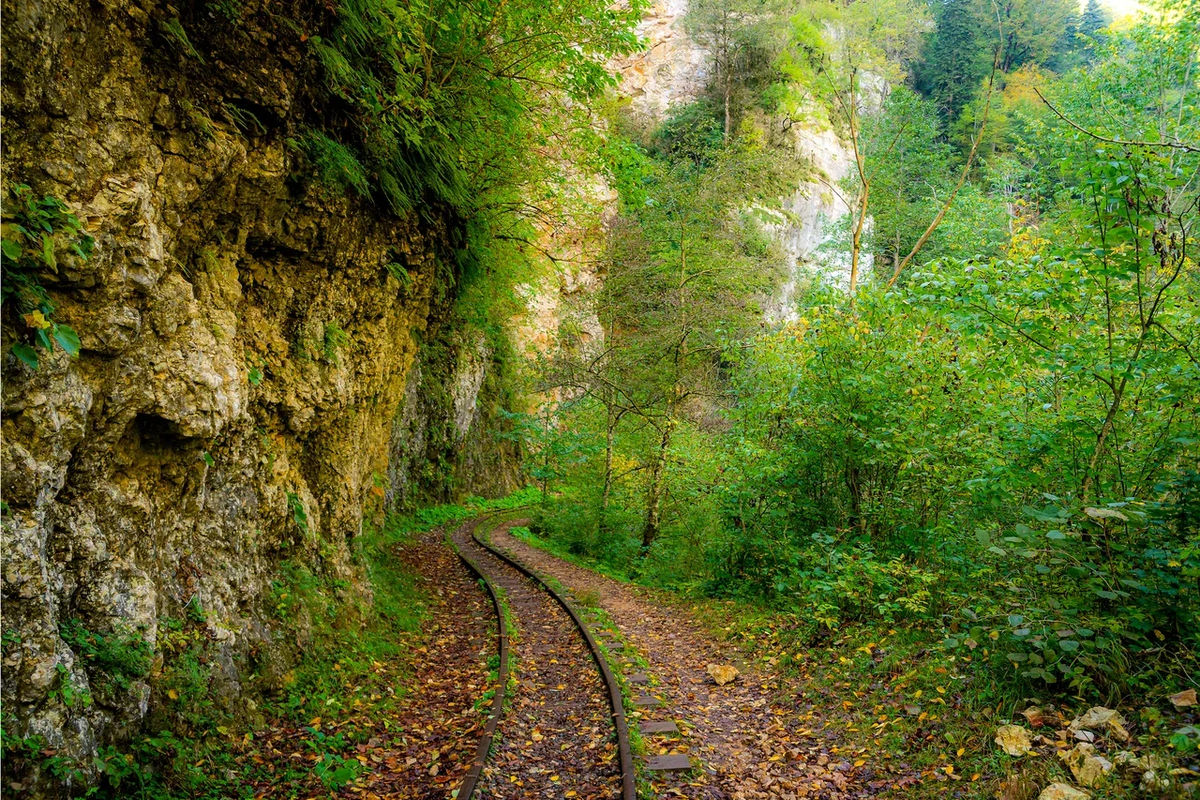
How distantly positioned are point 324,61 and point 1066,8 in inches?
1941

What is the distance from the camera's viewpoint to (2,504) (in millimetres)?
3182

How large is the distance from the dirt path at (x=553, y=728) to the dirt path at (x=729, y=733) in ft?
1.67

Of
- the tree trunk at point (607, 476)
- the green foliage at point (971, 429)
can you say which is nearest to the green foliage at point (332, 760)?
the green foliage at point (971, 429)

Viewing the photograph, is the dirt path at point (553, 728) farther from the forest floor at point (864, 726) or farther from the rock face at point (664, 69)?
the rock face at point (664, 69)

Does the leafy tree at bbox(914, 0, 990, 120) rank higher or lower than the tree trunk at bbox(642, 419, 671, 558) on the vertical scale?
higher

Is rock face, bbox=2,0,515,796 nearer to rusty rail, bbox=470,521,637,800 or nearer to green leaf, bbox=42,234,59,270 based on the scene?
green leaf, bbox=42,234,59,270

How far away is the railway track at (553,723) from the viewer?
16.6 feet

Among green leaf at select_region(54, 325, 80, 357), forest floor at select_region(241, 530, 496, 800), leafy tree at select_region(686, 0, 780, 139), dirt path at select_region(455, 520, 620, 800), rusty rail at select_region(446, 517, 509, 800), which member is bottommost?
forest floor at select_region(241, 530, 496, 800)

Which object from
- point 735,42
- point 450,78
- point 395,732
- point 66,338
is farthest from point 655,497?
point 735,42

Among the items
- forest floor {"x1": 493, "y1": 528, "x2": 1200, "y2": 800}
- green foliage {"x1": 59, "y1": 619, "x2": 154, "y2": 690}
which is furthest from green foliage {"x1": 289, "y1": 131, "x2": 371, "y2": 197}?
forest floor {"x1": 493, "y1": 528, "x2": 1200, "y2": 800}

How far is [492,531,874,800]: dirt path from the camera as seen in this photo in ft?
16.5

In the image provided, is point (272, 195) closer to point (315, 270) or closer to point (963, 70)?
point (315, 270)

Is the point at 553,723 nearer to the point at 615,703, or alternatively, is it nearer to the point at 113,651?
the point at 615,703

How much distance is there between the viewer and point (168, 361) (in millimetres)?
4703
